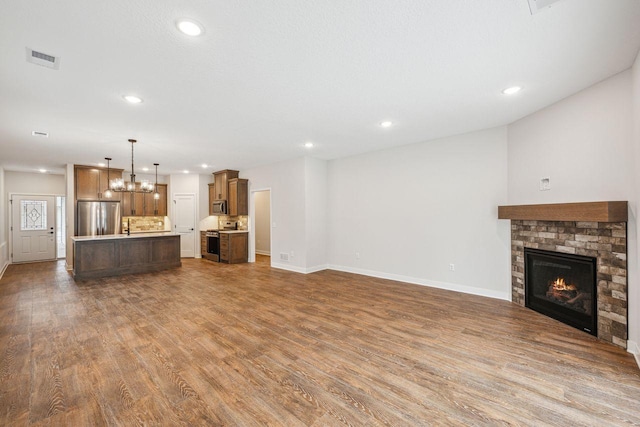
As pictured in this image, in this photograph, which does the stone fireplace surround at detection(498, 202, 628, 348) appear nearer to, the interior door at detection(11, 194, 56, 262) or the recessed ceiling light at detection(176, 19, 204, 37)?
the recessed ceiling light at detection(176, 19, 204, 37)

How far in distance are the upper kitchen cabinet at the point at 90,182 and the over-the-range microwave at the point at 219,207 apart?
2.87 m

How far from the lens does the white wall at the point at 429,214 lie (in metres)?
4.59

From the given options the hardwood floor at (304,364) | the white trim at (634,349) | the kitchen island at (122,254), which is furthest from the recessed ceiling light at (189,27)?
the kitchen island at (122,254)

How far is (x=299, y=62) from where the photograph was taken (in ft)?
8.23

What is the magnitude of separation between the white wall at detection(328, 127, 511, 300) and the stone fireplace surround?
751 mm

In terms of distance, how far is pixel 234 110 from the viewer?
144 inches

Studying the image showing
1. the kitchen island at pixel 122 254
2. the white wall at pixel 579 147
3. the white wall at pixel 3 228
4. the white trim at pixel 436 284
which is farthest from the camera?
the white wall at pixel 3 228

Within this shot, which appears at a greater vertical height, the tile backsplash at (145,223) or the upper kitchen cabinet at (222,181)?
the upper kitchen cabinet at (222,181)

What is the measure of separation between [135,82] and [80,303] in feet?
12.2

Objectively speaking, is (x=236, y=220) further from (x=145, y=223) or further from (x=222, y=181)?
(x=145, y=223)

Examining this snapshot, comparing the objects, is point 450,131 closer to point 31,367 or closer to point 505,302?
point 505,302

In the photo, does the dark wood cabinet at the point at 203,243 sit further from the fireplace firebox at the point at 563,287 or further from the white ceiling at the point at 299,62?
the fireplace firebox at the point at 563,287

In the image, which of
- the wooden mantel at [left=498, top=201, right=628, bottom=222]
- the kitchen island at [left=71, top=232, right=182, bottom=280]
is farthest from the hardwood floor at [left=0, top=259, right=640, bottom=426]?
the kitchen island at [left=71, top=232, right=182, bottom=280]

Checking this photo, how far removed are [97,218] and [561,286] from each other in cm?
1023
